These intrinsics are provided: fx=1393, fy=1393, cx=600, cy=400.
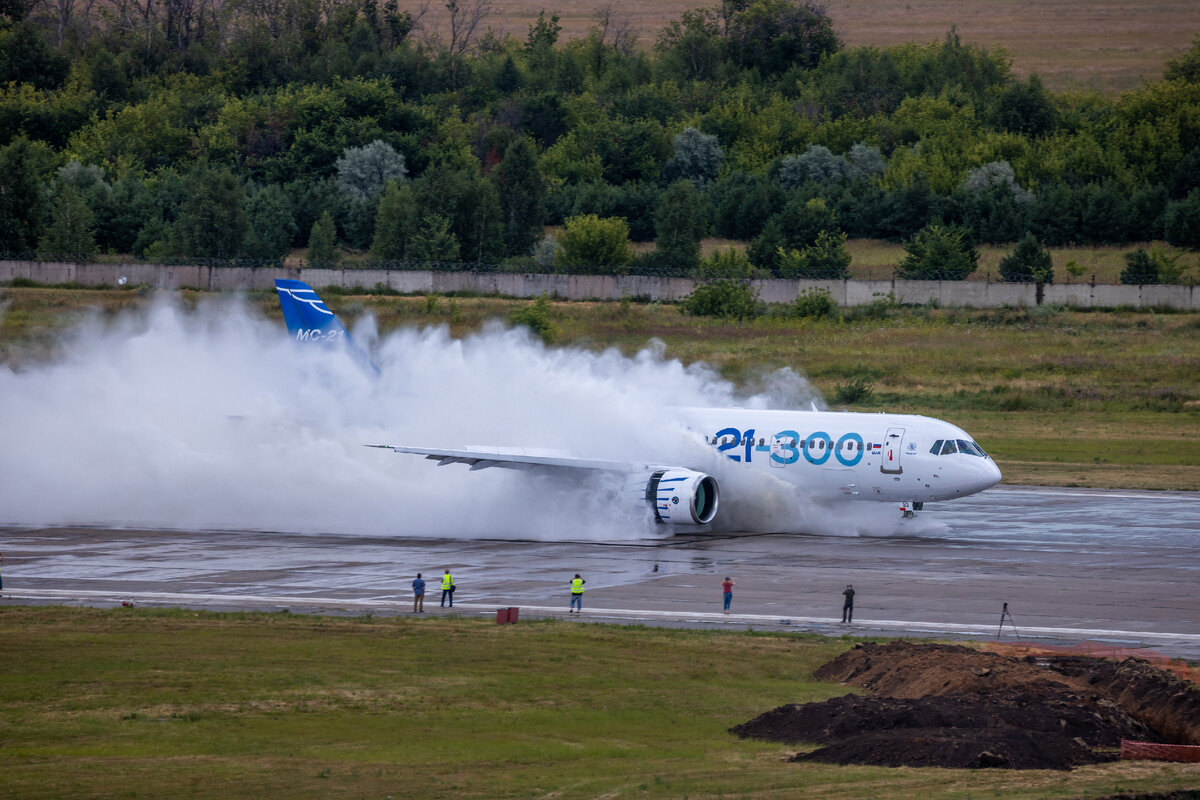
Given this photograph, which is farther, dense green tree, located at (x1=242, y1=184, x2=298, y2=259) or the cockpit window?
dense green tree, located at (x1=242, y1=184, x2=298, y2=259)

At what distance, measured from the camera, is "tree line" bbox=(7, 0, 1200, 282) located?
122 m

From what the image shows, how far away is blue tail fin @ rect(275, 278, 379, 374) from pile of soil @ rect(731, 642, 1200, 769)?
29373mm

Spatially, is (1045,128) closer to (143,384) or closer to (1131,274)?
(1131,274)

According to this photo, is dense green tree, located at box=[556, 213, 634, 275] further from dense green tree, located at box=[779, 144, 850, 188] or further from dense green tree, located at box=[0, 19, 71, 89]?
dense green tree, located at box=[0, 19, 71, 89]

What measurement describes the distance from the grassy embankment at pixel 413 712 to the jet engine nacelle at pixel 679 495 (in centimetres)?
1247

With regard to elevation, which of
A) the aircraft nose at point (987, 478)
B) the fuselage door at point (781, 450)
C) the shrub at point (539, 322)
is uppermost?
the shrub at point (539, 322)

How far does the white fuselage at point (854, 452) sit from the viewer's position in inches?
1672

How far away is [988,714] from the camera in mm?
20969

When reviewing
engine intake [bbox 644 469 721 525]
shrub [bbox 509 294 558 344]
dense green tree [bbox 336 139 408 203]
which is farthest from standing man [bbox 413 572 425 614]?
dense green tree [bbox 336 139 408 203]

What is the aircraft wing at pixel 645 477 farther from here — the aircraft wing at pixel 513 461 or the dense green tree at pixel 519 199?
the dense green tree at pixel 519 199

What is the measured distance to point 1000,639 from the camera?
28094 mm

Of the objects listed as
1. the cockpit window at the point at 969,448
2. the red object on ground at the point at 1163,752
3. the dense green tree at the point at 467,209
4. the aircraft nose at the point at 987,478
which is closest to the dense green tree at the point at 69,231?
the dense green tree at the point at 467,209

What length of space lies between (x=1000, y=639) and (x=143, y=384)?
110 ft

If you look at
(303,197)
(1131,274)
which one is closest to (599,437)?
(1131,274)
